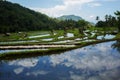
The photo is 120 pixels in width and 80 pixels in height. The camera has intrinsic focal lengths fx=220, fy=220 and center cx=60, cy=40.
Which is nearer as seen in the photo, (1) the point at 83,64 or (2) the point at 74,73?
(2) the point at 74,73

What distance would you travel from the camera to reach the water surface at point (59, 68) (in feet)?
80.1

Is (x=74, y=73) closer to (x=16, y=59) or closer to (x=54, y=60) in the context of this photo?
(x=54, y=60)

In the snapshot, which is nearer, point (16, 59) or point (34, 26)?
point (16, 59)

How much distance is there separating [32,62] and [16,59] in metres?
3.73

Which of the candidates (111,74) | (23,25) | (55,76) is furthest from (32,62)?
(23,25)

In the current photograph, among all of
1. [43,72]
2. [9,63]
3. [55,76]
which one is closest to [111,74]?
[55,76]

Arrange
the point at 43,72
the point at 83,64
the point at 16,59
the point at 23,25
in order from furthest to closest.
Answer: the point at 23,25 → the point at 16,59 → the point at 83,64 → the point at 43,72

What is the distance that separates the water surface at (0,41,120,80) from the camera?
80.1 ft

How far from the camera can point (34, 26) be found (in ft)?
456

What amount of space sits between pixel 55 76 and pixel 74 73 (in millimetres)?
2451

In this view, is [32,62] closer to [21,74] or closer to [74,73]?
[21,74]

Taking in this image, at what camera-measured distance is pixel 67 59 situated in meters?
34.4

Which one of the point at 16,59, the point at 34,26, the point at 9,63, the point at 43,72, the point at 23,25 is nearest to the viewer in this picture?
the point at 43,72

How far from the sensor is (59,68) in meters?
28.6
